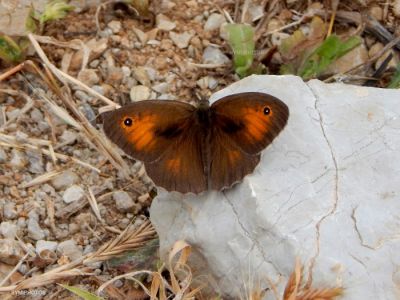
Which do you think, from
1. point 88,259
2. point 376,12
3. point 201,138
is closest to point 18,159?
point 88,259

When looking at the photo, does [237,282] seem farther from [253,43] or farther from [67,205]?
[253,43]

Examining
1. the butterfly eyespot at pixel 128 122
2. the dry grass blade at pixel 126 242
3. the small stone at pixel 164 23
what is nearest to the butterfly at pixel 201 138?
the butterfly eyespot at pixel 128 122

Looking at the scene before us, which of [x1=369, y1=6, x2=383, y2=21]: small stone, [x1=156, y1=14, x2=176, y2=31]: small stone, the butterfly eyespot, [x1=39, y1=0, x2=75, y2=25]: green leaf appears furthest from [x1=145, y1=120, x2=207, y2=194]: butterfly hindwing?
[x1=369, y1=6, x2=383, y2=21]: small stone

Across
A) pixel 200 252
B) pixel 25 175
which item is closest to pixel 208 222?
pixel 200 252

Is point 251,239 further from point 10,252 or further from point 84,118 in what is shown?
point 84,118

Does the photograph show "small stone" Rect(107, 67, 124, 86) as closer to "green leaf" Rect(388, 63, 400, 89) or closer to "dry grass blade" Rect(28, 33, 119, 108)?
"dry grass blade" Rect(28, 33, 119, 108)
